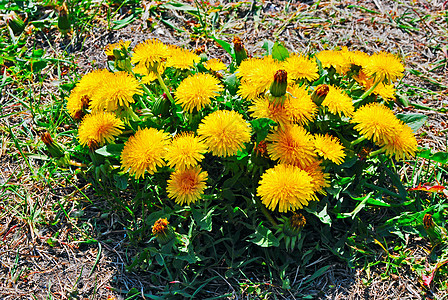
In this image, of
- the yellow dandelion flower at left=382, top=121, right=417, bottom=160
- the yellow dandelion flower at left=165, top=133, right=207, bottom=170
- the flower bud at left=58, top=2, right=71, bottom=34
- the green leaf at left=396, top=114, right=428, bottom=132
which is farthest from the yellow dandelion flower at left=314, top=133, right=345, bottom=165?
the flower bud at left=58, top=2, right=71, bottom=34

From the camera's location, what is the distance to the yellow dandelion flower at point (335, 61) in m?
2.53

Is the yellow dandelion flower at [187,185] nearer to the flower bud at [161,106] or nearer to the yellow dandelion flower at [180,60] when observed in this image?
the flower bud at [161,106]

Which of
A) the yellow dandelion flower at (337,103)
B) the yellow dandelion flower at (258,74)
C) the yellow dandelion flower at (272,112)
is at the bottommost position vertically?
the yellow dandelion flower at (337,103)

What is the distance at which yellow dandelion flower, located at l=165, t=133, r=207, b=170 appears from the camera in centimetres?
209

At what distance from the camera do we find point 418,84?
330cm

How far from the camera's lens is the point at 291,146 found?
6.98 feet

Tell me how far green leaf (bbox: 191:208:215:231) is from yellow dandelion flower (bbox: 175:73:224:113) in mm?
580

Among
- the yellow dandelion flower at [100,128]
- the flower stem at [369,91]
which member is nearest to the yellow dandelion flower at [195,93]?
the yellow dandelion flower at [100,128]

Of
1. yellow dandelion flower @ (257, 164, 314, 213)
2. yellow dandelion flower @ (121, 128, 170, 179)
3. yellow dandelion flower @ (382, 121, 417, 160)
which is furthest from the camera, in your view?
yellow dandelion flower @ (382, 121, 417, 160)

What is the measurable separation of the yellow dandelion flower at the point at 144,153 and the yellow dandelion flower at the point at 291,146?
60 cm

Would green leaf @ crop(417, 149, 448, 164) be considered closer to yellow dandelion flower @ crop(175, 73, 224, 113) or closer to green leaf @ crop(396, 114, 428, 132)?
green leaf @ crop(396, 114, 428, 132)

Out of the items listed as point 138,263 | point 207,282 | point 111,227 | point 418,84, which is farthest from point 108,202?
point 418,84

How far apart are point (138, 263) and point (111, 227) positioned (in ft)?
1.12

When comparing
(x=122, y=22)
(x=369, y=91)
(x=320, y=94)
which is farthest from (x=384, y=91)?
(x=122, y=22)
